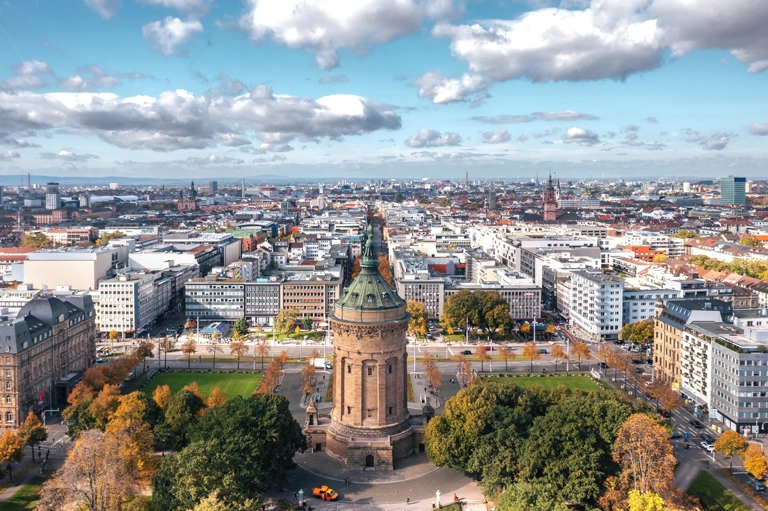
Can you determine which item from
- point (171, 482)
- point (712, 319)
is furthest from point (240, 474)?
point (712, 319)

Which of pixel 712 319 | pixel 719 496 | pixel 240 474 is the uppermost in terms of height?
pixel 712 319

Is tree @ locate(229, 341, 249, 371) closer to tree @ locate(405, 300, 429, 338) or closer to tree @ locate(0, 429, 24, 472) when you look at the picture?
tree @ locate(405, 300, 429, 338)

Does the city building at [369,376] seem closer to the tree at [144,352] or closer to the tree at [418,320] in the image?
the tree at [144,352]

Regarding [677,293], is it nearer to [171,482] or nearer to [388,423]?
[388,423]

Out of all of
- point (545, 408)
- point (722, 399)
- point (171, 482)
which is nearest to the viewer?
point (171, 482)

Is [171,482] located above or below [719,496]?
above

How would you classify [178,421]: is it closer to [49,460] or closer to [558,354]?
[49,460]

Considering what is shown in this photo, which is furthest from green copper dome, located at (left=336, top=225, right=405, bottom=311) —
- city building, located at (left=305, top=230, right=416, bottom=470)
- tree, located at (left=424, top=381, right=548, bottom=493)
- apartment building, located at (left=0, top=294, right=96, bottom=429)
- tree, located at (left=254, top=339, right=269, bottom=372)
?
tree, located at (left=254, top=339, right=269, bottom=372)
